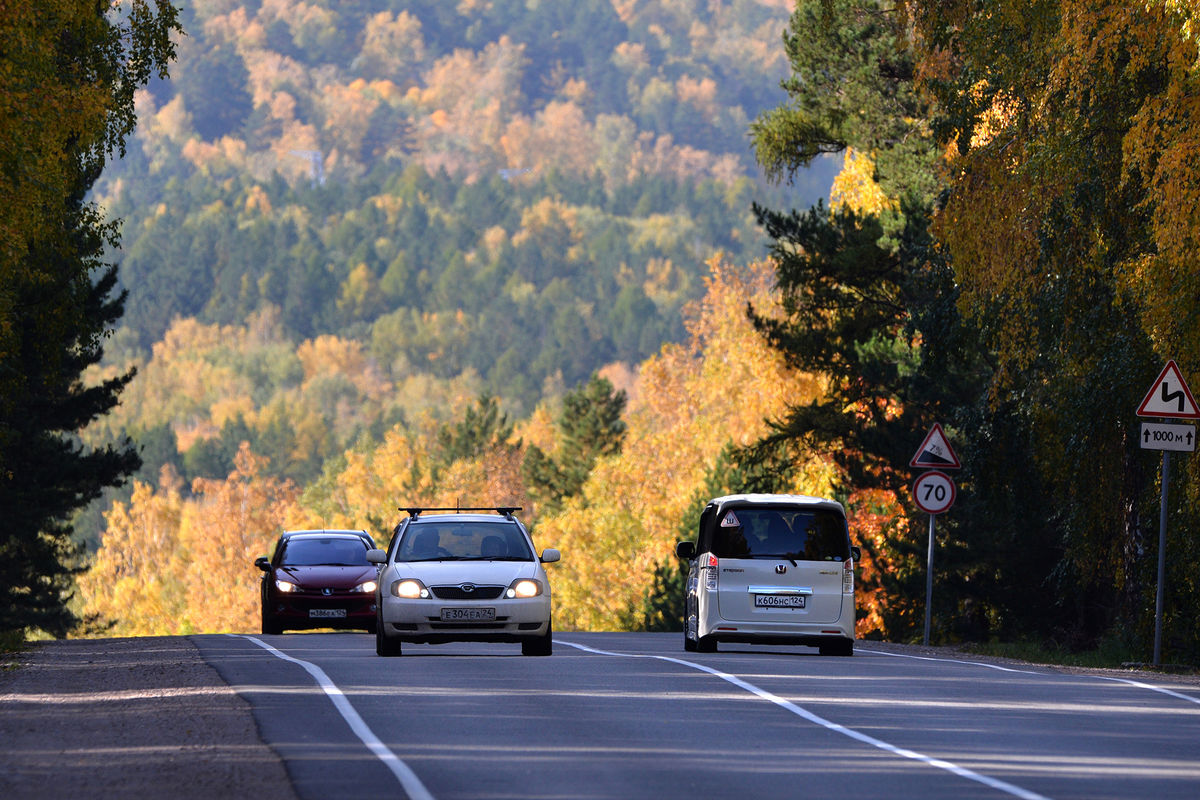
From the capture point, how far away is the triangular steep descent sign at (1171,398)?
22906 millimetres

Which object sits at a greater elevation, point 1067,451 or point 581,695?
point 1067,451

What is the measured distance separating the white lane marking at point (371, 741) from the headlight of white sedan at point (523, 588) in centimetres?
256

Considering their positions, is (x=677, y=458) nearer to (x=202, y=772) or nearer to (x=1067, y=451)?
(x=1067, y=451)

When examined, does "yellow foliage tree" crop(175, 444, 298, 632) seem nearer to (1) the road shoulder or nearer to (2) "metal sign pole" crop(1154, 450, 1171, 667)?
(2) "metal sign pole" crop(1154, 450, 1171, 667)

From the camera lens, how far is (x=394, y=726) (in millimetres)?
15016

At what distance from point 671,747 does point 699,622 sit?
11.4 meters

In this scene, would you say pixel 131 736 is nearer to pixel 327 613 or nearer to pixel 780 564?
pixel 780 564

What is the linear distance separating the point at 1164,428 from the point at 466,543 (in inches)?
319

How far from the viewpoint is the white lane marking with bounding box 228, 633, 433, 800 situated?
455 inches

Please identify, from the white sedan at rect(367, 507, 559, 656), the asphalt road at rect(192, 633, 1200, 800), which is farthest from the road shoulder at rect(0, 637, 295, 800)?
the white sedan at rect(367, 507, 559, 656)

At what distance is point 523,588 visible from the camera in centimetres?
2341

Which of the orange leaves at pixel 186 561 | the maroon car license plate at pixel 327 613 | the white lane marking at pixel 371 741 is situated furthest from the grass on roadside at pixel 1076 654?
the orange leaves at pixel 186 561

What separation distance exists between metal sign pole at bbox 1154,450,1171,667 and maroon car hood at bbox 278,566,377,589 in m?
12.1

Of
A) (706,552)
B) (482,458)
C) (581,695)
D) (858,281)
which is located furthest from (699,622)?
(482,458)
